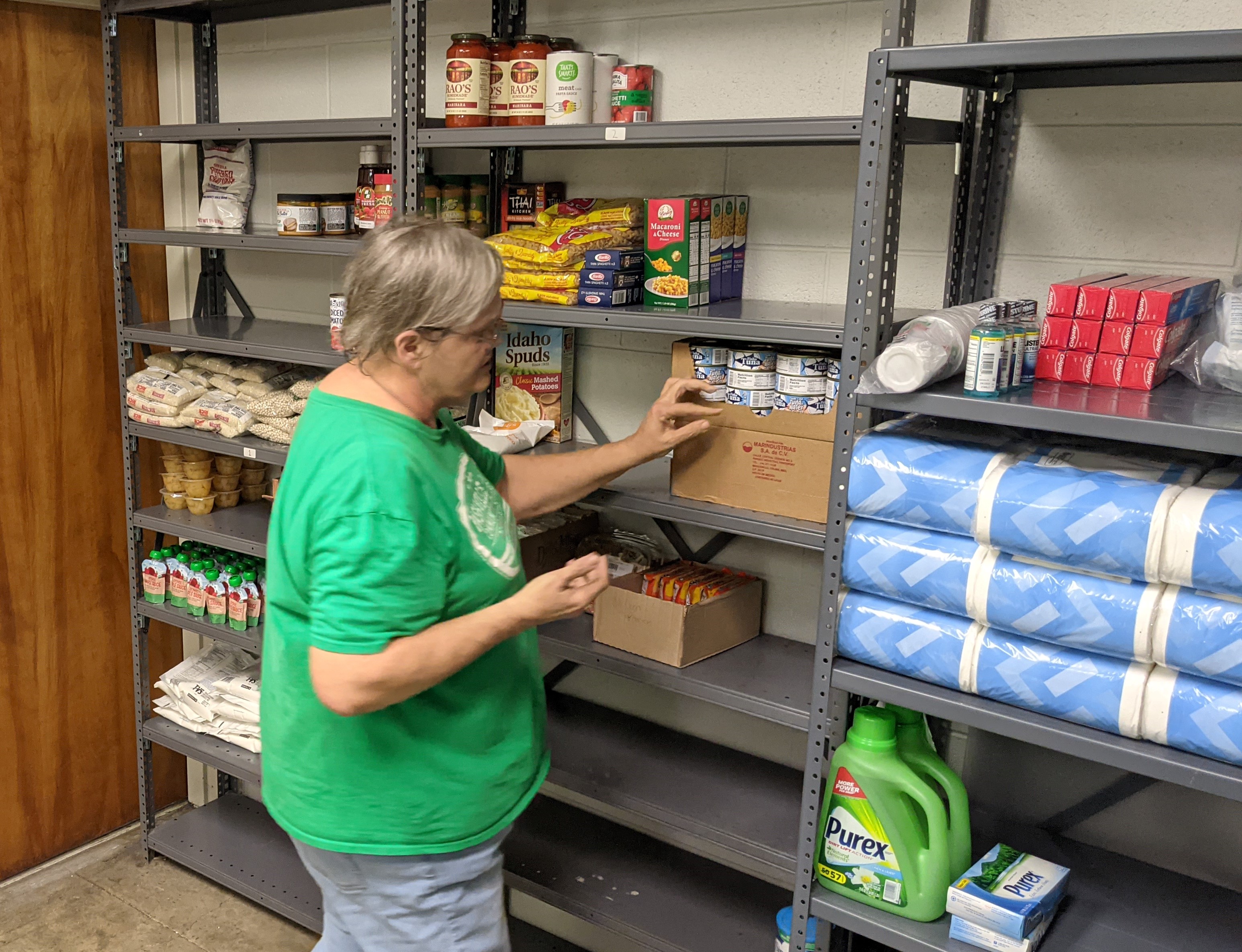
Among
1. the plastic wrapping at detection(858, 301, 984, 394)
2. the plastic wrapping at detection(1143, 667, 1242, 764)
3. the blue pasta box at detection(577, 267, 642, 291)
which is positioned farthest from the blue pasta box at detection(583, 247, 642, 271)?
the plastic wrapping at detection(1143, 667, 1242, 764)

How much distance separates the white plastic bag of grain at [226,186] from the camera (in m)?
3.14

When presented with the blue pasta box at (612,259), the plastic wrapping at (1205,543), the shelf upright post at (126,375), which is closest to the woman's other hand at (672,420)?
the blue pasta box at (612,259)

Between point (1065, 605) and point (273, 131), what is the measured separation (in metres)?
2.11

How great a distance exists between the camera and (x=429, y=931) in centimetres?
183

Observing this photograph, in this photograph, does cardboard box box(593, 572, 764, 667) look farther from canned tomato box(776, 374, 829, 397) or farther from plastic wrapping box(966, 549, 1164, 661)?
plastic wrapping box(966, 549, 1164, 661)

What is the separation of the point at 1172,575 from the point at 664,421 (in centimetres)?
97

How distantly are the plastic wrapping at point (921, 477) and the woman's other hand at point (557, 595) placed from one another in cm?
46

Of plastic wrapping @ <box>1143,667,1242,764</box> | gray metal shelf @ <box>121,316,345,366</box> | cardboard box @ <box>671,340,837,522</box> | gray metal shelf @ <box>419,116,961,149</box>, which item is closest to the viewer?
plastic wrapping @ <box>1143,667,1242,764</box>

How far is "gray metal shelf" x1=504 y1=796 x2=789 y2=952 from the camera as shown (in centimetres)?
241

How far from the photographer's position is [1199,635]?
1.51 meters

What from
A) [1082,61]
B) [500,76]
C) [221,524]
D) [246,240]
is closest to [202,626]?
[221,524]

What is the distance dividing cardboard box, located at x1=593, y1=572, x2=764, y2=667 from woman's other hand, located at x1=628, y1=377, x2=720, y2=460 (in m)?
0.33

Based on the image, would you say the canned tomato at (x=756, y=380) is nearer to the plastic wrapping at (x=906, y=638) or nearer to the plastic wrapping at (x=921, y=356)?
the plastic wrapping at (x=921, y=356)

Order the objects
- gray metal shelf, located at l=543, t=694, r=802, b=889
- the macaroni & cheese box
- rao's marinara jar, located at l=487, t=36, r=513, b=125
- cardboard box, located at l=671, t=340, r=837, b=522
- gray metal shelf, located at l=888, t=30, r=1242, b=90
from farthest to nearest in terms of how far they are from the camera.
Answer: rao's marinara jar, located at l=487, t=36, r=513, b=125, gray metal shelf, located at l=543, t=694, r=802, b=889, the macaroni & cheese box, cardboard box, located at l=671, t=340, r=837, b=522, gray metal shelf, located at l=888, t=30, r=1242, b=90
